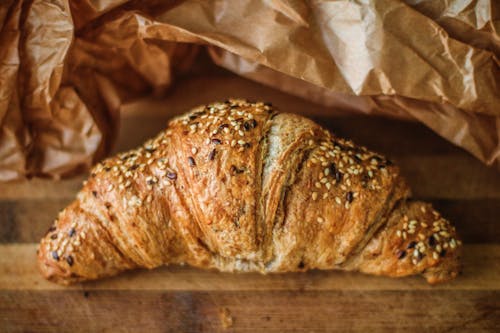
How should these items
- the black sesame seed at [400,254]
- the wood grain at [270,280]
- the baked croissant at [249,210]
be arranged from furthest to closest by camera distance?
the wood grain at [270,280], the black sesame seed at [400,254], the baked croissant at [249,210]

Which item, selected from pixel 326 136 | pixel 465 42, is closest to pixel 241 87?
pixel 326 136

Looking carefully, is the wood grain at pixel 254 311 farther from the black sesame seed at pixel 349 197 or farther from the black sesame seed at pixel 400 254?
the black sesame seed at pixel 349 197

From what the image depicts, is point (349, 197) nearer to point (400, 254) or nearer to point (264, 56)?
point (400, 254)

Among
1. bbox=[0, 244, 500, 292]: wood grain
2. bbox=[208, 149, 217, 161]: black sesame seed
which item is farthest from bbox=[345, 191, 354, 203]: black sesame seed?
bbox=[208, 149, 217, 161]: black sesame seed

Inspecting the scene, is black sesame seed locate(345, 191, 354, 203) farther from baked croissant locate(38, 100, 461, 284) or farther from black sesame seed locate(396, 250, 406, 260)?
black sesame seed locate(396, 250, 406, 260)

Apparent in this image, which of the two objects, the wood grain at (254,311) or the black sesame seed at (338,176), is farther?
the wood grain at (254,311)

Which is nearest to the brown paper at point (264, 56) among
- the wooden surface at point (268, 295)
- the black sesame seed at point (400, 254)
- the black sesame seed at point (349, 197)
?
the wooden surface at point (268, 295)
